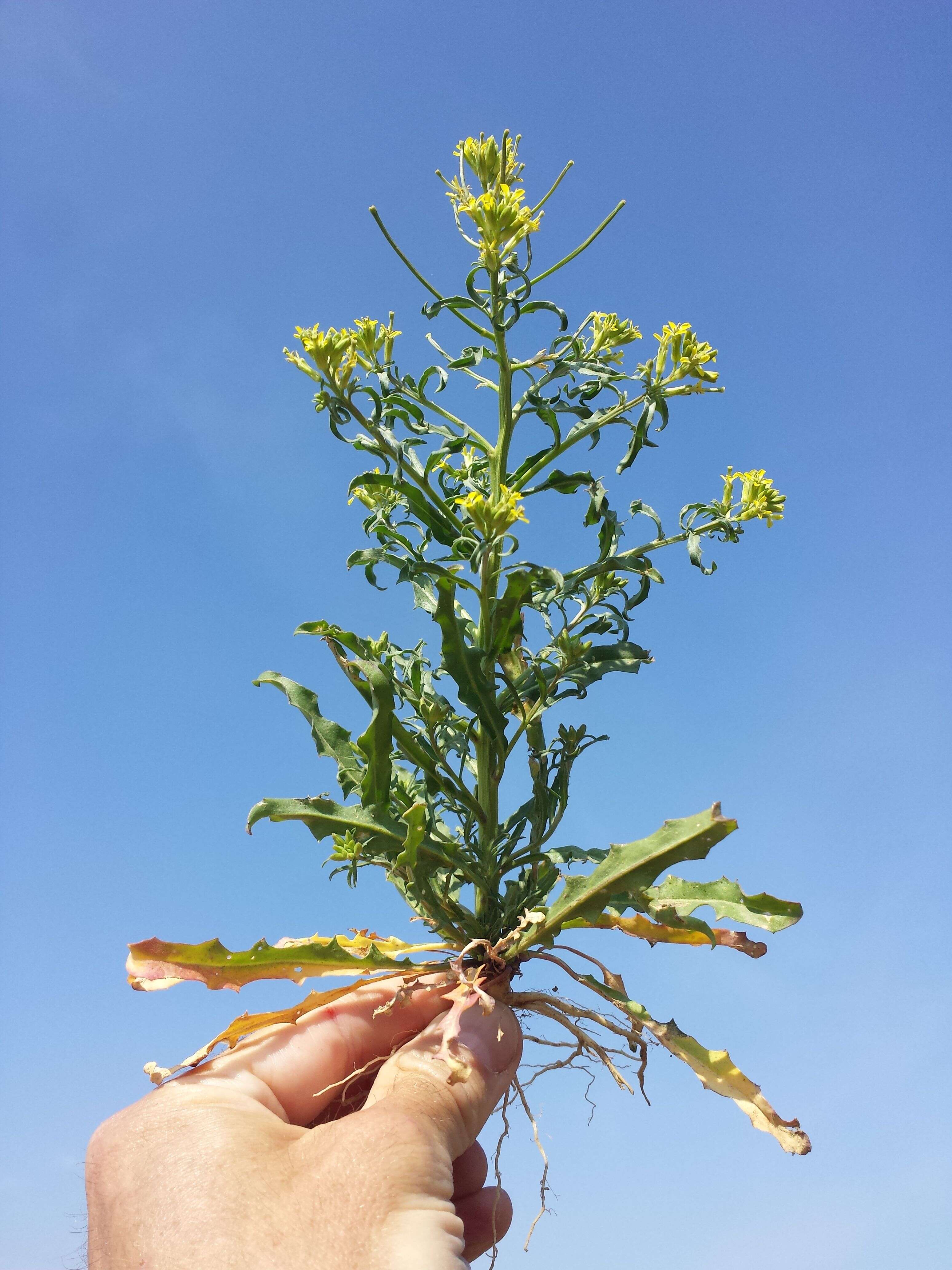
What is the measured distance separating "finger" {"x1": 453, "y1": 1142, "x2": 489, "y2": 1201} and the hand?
113 millimetres

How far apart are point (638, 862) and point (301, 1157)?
1.10m

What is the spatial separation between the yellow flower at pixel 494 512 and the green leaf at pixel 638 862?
919 millimetres

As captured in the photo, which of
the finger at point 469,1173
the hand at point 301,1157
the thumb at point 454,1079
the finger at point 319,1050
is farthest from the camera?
the finger at point 469,1173

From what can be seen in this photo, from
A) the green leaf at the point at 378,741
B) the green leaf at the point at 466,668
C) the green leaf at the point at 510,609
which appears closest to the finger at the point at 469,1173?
the green leaf at the point at 378,741

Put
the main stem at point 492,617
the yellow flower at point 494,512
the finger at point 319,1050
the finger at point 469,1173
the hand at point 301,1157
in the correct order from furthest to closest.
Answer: the finger at point 469,1173, the main stem at point 492,617, the finger at point 319,1050, the yellow flower at point 494,512, the hand at point 301,1157

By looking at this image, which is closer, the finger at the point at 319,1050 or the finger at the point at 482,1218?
the finger at the point at 319,1050

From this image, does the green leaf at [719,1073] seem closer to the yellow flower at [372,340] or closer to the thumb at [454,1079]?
the thumb at [454,1079]

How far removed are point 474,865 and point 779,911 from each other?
86 centimetres

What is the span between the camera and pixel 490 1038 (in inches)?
96.4

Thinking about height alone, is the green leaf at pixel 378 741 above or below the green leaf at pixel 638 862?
above

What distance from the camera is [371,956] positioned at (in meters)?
2.57

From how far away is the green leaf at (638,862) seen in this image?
2.36m

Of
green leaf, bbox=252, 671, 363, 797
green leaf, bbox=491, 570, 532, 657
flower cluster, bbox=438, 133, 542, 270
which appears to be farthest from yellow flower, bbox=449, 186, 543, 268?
green leaf, bbox=252, 671, 363, 797

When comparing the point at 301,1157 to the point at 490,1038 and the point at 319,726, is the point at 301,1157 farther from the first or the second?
the point at 319,726
